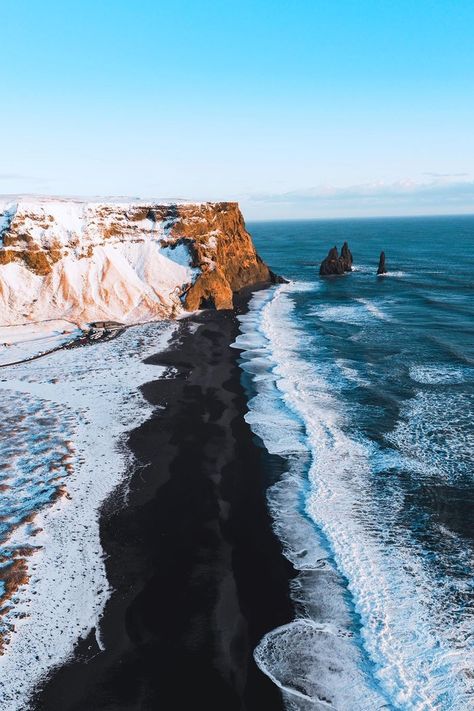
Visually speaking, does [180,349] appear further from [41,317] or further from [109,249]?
[109,249]

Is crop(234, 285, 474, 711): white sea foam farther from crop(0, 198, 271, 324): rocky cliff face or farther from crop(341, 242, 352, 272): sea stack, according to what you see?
crop(341, 242, 352, 272): sea stack

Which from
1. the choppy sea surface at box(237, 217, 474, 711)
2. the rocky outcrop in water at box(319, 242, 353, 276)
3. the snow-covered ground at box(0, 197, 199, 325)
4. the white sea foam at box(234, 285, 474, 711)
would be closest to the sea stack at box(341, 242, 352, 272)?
the rocky outcrop in water at box(319, 242, 353, 276)

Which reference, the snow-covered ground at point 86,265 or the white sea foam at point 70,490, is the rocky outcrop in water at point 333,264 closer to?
the snow-covered ground at point 86,265

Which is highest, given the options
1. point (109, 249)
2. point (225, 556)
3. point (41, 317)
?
point (109, 249)

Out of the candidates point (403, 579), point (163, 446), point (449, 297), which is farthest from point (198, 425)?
point (449, 297)

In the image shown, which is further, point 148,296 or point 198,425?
point 148,296

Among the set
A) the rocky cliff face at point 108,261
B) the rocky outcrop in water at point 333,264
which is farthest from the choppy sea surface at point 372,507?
the rocky outcrop in water at point 333,264
